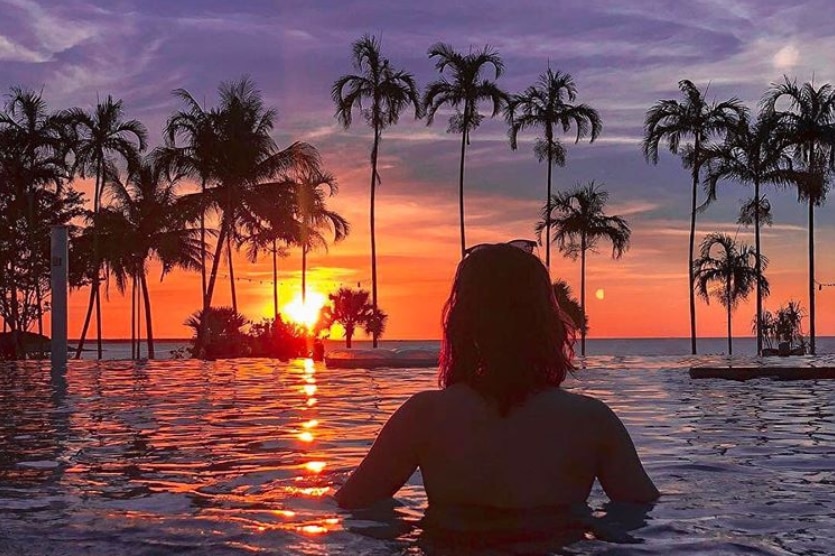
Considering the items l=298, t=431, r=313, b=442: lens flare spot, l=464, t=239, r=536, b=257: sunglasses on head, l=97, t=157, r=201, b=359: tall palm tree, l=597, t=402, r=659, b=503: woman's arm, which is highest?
l=97, t=157, r=201, b=359: tall palm tree

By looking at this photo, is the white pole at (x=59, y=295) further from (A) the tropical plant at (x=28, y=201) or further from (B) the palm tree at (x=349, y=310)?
(B) the palm tree at (x=349, y=310)

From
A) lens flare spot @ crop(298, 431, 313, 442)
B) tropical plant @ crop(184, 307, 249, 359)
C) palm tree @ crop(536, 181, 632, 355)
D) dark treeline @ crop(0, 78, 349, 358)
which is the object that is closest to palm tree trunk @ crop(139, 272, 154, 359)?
dark treeline @ crop(0, 78, 349, 358)

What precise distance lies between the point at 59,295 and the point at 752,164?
1099 inches

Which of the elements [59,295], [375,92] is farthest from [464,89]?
[59,295]

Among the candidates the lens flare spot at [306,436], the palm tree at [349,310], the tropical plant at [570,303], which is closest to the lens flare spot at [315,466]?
the lens flare spot at [306,436]

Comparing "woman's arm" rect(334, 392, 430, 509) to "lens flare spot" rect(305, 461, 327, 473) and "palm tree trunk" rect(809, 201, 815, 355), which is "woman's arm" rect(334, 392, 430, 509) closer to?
"lens flare spot" rect(305, 461, 327, 473)

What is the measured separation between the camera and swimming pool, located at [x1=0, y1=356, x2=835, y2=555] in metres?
4.01

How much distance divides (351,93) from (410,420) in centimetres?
3512

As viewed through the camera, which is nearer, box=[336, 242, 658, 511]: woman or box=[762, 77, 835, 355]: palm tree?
box=[336, 242, 658, 511]: woman

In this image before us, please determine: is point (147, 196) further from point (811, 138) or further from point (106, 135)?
point (811, 138)

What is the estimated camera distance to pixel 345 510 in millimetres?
4145

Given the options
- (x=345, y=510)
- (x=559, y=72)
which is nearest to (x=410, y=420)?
(x=345, y=510)

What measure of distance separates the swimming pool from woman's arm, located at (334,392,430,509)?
0.21 m

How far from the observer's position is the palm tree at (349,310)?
4316 cm
